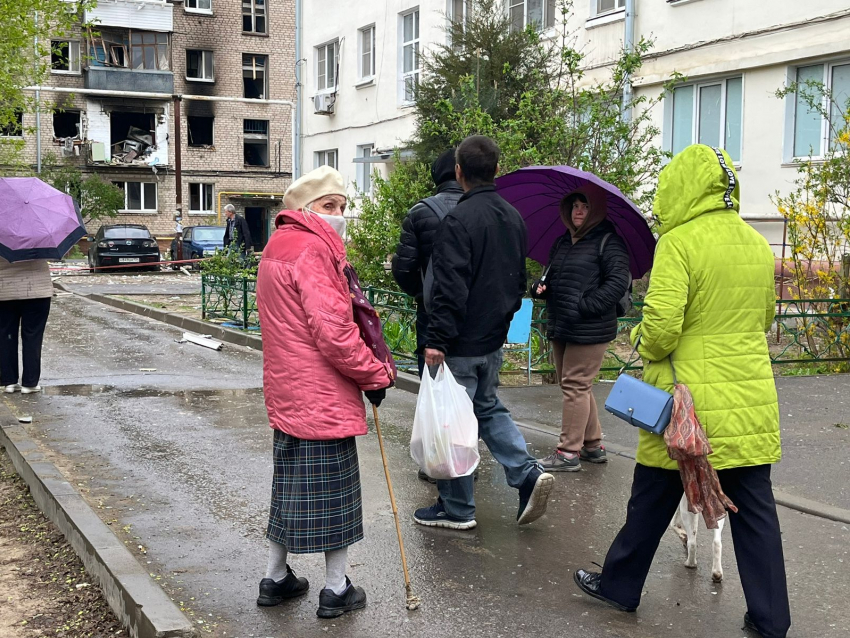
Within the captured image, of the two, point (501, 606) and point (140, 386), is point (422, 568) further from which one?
point (140, 386)

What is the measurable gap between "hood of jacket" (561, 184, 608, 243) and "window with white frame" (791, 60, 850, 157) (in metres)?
9.65

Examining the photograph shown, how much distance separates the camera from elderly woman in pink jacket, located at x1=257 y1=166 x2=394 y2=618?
4.11 metres

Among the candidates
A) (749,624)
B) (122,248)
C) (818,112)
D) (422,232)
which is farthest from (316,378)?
(122,248)

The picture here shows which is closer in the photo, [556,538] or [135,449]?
[556,538]

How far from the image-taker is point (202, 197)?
152ft

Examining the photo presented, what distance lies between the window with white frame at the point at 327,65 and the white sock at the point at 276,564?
26.3 metres

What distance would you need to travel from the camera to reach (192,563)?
4.99m

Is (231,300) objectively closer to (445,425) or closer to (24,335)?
(24,335)

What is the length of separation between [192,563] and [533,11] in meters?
18.1

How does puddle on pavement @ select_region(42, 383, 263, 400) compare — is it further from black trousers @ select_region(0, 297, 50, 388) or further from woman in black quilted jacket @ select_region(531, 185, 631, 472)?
woman in black quilted jacket @ select_region(531, 185, 631, 472)

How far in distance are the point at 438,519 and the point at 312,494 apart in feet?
5.00

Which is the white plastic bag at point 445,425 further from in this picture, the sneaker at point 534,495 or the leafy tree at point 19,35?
the leafy tree at point 19,35

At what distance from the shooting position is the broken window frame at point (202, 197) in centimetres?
4625

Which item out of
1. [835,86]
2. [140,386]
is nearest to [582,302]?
[140,386]
